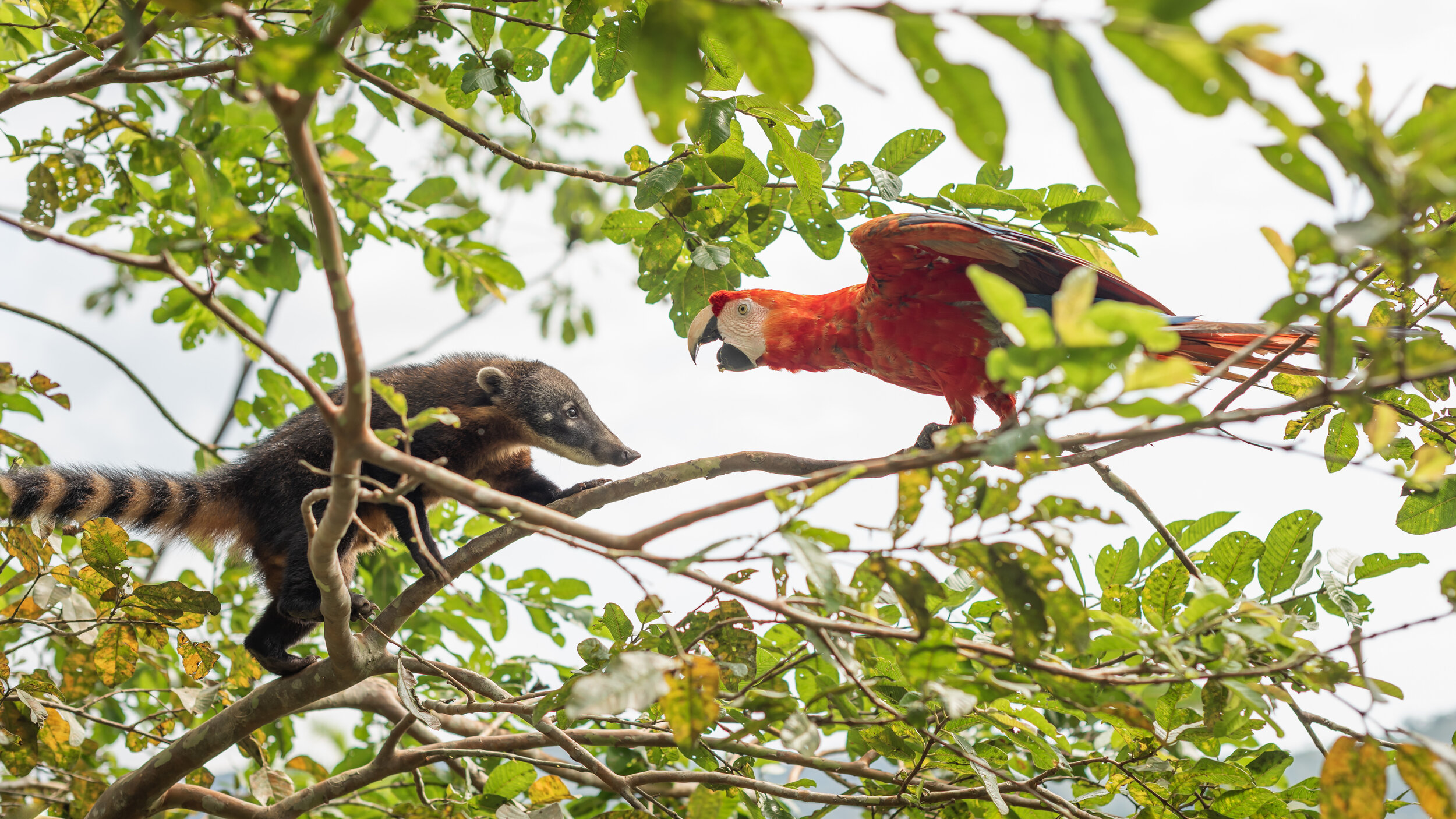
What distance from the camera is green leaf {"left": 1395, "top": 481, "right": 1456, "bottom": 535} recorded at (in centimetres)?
224

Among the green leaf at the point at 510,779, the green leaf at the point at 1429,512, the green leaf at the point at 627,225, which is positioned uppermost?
the green leaf at the point at 627,225

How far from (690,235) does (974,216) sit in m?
0.92

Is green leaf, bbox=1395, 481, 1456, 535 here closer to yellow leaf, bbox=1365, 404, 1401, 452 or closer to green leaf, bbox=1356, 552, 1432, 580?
green leaf, bbox=1356, 552, 1432, 580

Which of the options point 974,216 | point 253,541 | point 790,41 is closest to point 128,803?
point 253,541

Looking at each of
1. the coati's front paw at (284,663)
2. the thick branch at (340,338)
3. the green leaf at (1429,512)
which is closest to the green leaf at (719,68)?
the thick branch at (340,338)

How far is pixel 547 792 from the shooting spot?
2.36 metres

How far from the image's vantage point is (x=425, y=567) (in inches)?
104

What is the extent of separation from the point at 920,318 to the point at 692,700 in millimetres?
2193

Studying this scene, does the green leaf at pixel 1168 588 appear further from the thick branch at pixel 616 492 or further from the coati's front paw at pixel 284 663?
the coati's front paw at pixel 284 663

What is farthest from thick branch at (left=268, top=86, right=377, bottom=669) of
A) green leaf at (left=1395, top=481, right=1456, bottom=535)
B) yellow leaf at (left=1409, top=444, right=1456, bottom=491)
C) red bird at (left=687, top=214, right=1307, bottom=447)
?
green leaf at (left=1395, top=481, right=1456, bottom=535)

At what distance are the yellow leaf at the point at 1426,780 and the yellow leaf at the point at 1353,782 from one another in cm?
4

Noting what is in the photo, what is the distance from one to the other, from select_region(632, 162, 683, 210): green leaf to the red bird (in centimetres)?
94

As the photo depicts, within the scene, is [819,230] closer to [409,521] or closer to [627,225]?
[627,225]

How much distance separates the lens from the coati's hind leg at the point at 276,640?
2904 millimetres
